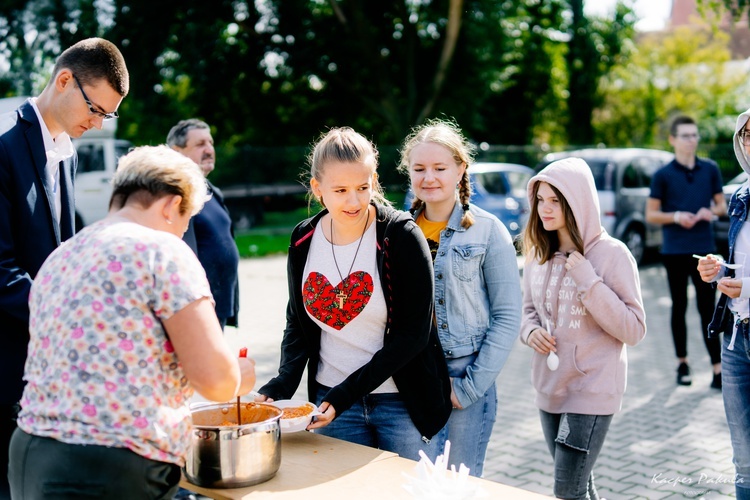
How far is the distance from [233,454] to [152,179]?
33.7 inches

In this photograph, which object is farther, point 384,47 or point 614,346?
point 384,47

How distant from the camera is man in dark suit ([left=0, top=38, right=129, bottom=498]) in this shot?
2633mm

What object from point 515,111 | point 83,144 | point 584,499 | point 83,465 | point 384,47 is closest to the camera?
point 83,465

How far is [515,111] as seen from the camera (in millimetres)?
27797

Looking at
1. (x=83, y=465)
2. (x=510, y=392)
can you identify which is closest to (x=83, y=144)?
(x=510, y=392)

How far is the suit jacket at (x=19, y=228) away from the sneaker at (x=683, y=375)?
220 inches

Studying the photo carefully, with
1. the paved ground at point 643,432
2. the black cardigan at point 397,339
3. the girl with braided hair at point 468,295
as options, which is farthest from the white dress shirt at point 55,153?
the paved ground at point 643,432

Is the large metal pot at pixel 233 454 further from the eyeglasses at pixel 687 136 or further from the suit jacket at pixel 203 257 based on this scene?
the eyeglasses at pixel 687 136

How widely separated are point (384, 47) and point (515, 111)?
22.8 feet

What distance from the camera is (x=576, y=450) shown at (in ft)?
10.5

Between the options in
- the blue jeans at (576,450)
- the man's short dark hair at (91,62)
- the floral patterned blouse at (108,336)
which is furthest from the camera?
→ the blue jeans at (576,450)

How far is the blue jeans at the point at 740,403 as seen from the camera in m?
3.32

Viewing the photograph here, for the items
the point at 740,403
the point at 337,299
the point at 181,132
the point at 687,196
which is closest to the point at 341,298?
the point at 337,299

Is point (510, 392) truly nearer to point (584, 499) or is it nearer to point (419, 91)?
point (584, 499)
